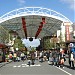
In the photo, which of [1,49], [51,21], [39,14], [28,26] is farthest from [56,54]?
[28,26]

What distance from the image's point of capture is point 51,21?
106 m

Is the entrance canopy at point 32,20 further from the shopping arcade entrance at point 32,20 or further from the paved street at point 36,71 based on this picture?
the paved street at point 36,71

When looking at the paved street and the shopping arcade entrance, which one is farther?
the shopping arcade entrance

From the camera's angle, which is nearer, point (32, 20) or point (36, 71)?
point (36, 71)

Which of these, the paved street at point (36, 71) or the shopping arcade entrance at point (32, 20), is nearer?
the paved street at point (36, 71)

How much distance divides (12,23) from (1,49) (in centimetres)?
6828

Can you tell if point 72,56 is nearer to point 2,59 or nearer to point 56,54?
point 56,54

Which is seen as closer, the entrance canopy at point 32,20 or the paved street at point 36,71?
the paved street at point 36,71

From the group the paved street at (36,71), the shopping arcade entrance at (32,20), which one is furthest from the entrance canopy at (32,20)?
the paved street at (36,71)

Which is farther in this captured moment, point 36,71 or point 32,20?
point 32,20

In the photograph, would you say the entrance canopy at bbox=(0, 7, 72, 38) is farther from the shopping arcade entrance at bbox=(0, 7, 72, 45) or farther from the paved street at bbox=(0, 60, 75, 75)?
the paved street at bbox=(0, 60, 75, 75)

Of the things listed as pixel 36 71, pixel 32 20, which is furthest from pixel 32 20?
pixel 36 71

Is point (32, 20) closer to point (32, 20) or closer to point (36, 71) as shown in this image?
point (32, 20)

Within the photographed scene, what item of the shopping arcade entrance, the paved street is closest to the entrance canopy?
the shopping arcade entrance
